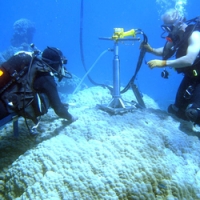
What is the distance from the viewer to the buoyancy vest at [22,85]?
2.54m

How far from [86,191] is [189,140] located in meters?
1.78

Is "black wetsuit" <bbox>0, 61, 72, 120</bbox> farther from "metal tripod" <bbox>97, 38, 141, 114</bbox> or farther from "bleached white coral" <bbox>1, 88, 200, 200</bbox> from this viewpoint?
Result: "metal tripod" <bbox>97, 38, 141, 114</bbox>

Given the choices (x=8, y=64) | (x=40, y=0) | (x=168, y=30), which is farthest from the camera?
(x=40, y=0)

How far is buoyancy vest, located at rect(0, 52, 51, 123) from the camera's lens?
2542 millimetres

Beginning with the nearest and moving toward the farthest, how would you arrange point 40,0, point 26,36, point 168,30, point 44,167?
point 44,167 → point 168,30 → point 26,36 → point 40,0

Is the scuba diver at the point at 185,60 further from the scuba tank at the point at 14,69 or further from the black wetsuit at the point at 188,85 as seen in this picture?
the scuba tank at the point at 14,69

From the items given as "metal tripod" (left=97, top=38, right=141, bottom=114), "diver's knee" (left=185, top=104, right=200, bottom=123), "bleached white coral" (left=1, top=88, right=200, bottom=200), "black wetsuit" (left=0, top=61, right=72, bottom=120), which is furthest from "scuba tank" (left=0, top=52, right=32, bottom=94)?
"diver's knee" (left=185, top=104, right=200, bottom=123)

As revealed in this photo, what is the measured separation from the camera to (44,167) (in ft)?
6.82

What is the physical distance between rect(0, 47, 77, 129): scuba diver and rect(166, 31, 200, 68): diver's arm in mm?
1932

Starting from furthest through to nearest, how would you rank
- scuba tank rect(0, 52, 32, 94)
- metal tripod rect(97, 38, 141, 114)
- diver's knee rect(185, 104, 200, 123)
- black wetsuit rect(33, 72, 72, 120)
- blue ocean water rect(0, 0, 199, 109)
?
blue ocean water rect(0, 0, 199, 109) < metal tripod rect(97, 38, 141, 114) < diver's knee rect(185, 104, 200, 123) < black wetsuit rect(33, 72, 72, 120) < scuba tank rect(0, 52, 32, 94)

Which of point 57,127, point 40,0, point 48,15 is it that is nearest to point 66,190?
point 57,127

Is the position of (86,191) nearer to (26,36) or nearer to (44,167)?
(44,167)

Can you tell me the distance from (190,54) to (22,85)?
8.80 feet

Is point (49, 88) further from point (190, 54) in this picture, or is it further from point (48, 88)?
point (190, 54)
